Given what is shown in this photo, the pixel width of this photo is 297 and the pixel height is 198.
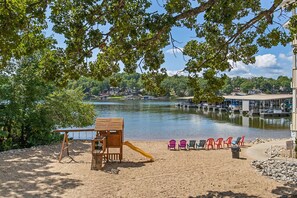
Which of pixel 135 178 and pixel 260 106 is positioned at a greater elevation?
pixel 260 106

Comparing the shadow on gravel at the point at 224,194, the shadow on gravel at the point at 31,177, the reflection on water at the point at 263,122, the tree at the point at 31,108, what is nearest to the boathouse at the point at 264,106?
the reflection on water at the point at 263,122

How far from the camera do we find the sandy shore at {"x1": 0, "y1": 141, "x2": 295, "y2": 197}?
34.7 ft

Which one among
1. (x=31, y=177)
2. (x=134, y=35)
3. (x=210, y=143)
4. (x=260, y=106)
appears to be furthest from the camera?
(x=260, y=106)

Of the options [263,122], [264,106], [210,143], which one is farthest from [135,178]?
[264,106]

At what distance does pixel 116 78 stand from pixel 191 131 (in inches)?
1127

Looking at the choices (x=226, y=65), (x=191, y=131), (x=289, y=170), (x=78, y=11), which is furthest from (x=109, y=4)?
(x=191, y=131)

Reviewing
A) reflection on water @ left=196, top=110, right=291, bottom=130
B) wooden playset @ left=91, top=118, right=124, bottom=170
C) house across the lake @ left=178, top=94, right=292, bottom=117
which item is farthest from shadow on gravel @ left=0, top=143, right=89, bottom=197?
house across the lake @ left=178, top=94, right=292, bottom=117

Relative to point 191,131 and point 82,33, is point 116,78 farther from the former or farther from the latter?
point 191,131

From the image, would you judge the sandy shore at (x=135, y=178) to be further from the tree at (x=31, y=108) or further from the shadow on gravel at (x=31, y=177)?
the tree at (x=31, y=108)

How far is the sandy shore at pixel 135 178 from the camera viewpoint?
10578 mm

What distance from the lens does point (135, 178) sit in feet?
41.6

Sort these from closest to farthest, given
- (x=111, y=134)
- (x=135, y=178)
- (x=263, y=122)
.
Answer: (x=135, y=178)
(x=111, y=134)
(x=263, y=122)

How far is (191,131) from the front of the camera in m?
39.5

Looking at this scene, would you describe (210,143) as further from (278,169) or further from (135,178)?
(135,178)
